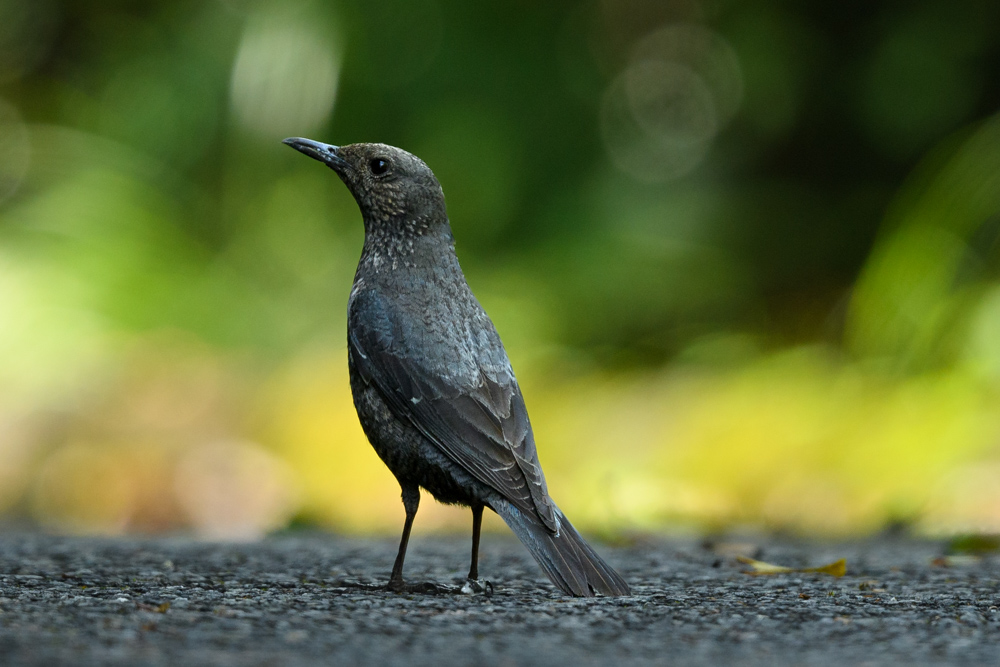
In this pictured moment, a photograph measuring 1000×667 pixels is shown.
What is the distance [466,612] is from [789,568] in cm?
161

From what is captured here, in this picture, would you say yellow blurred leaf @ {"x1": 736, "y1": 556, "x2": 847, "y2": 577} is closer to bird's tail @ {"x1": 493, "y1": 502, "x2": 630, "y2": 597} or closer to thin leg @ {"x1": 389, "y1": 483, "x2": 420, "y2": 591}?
bird's tail @ {"x1": 493, "y1": 502, "x2": 630, "y2": 597}

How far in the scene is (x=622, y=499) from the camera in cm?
646

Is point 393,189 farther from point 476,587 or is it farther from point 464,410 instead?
point 476,587

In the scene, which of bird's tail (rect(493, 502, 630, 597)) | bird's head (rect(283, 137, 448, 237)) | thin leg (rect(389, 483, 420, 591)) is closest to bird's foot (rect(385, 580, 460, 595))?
thin leg (rect(389, 483, 420, 591))

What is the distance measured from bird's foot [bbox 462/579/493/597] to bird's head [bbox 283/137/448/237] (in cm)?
134

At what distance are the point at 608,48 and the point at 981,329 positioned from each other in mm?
4125

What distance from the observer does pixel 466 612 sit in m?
3.12

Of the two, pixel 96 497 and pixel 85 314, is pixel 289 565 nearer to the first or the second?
pixel 96 497

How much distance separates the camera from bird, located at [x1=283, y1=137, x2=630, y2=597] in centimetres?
366

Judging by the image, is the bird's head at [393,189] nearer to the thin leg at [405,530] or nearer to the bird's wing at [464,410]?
the bird's wing at [464,410]

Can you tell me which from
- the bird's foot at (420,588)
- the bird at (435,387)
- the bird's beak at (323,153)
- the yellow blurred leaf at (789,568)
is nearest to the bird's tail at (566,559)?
the bird at (435,387)

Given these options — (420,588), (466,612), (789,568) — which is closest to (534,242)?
(789,568)

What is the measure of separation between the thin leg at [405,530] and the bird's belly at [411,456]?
1.6 inches

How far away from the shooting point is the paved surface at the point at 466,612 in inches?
99.3
